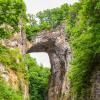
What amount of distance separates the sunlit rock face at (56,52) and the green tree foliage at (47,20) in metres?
0.63

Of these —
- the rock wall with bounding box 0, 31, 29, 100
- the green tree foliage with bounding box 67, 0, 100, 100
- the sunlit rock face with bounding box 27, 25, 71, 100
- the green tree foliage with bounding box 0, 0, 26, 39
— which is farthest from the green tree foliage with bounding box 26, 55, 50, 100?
the green tree foliage with bounding box 0, 0, 26, 39

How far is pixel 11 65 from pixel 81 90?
55.3 ft

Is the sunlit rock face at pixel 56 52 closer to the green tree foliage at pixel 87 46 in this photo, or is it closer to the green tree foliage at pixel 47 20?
the green tree foliage at pixel 47 20

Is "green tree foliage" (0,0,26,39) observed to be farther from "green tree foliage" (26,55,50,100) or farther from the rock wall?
"green tree foliage" (26,55,50,100)

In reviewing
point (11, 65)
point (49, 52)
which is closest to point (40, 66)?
point (49, 52)

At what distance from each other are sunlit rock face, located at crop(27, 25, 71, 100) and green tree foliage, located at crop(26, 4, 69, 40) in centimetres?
63

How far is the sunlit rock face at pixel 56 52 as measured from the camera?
141 ft

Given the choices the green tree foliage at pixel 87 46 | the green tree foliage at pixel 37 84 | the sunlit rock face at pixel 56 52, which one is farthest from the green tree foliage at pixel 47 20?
the green tree foliage at pixel 87 46

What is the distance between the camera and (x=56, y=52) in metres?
44.2

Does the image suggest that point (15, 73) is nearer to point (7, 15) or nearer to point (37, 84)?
point (37, 84)

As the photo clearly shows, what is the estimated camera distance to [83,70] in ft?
61.0

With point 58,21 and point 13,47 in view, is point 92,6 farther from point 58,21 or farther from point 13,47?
point 58,21

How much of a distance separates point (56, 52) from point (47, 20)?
12.2ft

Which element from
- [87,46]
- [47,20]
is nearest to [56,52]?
[47,20]
